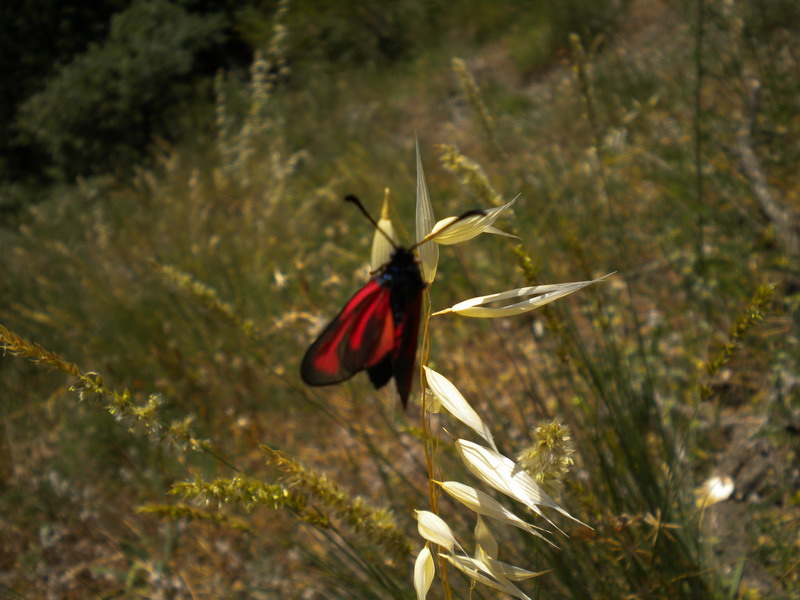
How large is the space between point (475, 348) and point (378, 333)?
1877mm

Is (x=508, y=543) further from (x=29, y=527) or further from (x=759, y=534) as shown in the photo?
(x=29, y=527)

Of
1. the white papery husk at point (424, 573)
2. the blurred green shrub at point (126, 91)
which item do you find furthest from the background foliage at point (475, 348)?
the blurred green shrub at point (126, 91)

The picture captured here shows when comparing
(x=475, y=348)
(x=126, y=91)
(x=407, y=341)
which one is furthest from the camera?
(x=126, y=91)

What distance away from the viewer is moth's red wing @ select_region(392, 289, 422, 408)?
790mm

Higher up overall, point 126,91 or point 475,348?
point 126,91

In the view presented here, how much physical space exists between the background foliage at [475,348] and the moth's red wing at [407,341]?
0.51 ft

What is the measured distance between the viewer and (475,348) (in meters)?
2.67

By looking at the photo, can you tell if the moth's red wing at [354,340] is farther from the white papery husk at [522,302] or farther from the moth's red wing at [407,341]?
the white papery husk at [522,302]

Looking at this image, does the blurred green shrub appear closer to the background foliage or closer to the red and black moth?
the background foliage

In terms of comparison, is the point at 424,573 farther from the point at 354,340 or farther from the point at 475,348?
the point at 475,348

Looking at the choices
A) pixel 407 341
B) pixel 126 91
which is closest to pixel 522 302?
pixel 407 341

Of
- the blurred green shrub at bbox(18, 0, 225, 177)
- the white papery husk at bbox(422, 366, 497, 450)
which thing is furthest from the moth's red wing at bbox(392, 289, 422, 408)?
the blurred green shrub at bbox(18, 0, 225, 177)

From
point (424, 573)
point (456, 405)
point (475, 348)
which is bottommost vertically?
point (475, 348)

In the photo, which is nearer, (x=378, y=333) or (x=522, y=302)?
(x=522, y=302)
